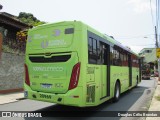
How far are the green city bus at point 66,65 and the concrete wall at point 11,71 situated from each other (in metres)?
6.43

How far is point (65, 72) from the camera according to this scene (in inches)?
301

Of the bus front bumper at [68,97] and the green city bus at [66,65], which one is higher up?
the green city bus at [66,65]

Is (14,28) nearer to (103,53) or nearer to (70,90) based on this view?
(103,53)

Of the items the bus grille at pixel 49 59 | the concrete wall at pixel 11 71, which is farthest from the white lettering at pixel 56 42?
the concrete wall at pixel 11 71

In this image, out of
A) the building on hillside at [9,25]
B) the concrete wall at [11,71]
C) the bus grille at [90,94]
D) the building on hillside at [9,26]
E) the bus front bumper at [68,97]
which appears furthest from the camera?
the building on hillside at [9,25]

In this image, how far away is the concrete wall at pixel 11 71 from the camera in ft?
47.7

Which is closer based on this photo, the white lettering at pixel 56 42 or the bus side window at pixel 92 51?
the white lettering at pixel 56 42

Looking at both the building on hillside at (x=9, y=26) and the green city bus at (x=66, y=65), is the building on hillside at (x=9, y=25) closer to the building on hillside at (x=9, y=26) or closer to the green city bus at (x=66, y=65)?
the building on hillside at (x=9, y=26)

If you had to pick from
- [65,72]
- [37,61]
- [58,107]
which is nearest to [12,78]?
[58,107]

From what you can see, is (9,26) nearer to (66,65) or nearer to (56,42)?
(56,42)

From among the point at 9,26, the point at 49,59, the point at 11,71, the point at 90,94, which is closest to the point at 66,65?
the point at 49,59

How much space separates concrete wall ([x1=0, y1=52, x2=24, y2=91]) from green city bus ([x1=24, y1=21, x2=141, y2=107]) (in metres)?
6.43

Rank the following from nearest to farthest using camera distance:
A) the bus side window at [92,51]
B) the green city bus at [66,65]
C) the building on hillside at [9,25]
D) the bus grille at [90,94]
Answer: the green city bus at [66,65]
the bus grille at [90,94]
the bus side window at [92,51]
the building on hillside at [9,25]

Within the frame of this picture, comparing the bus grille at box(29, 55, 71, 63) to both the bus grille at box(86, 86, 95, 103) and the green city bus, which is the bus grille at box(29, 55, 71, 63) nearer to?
the green city bus
